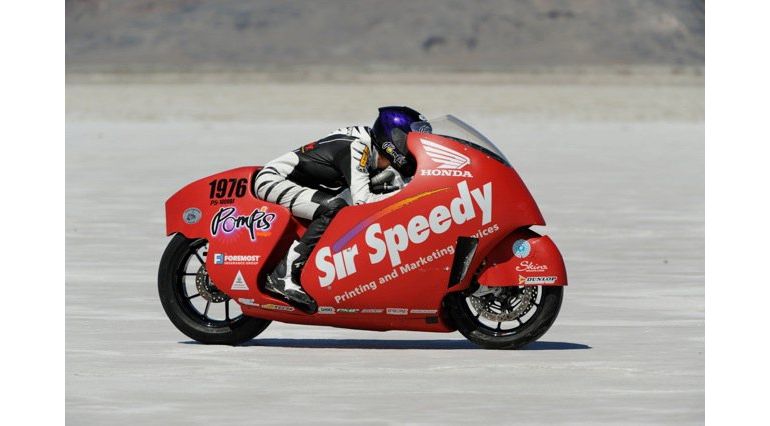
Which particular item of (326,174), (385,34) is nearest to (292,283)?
(326,174)

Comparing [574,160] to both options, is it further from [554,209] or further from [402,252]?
[402,252]

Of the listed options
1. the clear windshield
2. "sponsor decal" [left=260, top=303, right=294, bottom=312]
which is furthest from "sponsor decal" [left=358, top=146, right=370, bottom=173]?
"sponsor decal" [left=260, top=303, right=294, bottom=312]

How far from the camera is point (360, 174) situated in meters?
10.3

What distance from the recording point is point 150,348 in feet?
34.8

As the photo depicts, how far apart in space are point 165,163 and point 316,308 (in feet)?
71.0

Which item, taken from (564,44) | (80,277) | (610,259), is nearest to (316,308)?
(80,277)

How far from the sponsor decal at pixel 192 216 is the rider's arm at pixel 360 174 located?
39.0 inches

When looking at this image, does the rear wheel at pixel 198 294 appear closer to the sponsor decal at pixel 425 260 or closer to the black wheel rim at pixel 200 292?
the black wheel rim at pixel 200 292

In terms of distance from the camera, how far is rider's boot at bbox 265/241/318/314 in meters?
10.3

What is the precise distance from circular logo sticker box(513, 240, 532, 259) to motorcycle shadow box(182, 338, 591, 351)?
0.61 meters

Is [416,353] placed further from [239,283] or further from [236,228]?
[236,228]

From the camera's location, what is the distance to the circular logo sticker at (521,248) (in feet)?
33.9

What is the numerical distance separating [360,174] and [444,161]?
495 mm

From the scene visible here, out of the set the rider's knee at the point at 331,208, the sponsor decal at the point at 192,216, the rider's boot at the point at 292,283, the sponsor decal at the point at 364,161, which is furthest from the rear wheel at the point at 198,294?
the sponsor decal at the point at 364,161
